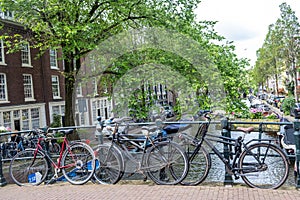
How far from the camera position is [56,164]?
5.66 metres

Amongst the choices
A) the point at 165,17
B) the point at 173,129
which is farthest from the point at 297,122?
the point at 165,17

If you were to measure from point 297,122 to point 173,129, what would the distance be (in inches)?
90.9

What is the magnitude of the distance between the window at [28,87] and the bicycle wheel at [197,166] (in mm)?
22114

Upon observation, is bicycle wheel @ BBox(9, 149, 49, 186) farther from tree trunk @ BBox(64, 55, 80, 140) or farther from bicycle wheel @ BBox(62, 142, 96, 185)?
tree trunk @ BBox(64, 55, 80, 140)

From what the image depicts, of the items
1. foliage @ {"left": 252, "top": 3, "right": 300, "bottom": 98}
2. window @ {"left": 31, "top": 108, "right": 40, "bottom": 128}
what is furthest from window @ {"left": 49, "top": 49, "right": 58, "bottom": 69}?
foliage @ {"left": 252, "top": 3, "right": 300, "bottom": 98}

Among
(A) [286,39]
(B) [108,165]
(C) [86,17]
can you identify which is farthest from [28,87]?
(A) [286,39]

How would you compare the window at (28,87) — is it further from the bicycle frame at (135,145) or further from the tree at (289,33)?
the tree at (289,33)

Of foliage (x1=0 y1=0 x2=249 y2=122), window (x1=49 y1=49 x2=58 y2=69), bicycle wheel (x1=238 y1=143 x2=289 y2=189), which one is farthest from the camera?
window (x1=49 y1=49 x2=58 y2=69)

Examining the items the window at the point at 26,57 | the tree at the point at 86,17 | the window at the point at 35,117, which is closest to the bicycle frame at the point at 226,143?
the tree at the point at 86,17

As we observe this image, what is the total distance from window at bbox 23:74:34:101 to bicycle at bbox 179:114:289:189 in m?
22.2

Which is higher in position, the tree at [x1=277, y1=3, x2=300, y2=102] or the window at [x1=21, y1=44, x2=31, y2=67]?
the tree at [x1=277, y1=3, x2=300, y2=102]

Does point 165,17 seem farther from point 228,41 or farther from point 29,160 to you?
point 29,160

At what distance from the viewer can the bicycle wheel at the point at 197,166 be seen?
4733 millimetres

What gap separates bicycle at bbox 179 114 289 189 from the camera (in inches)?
175
